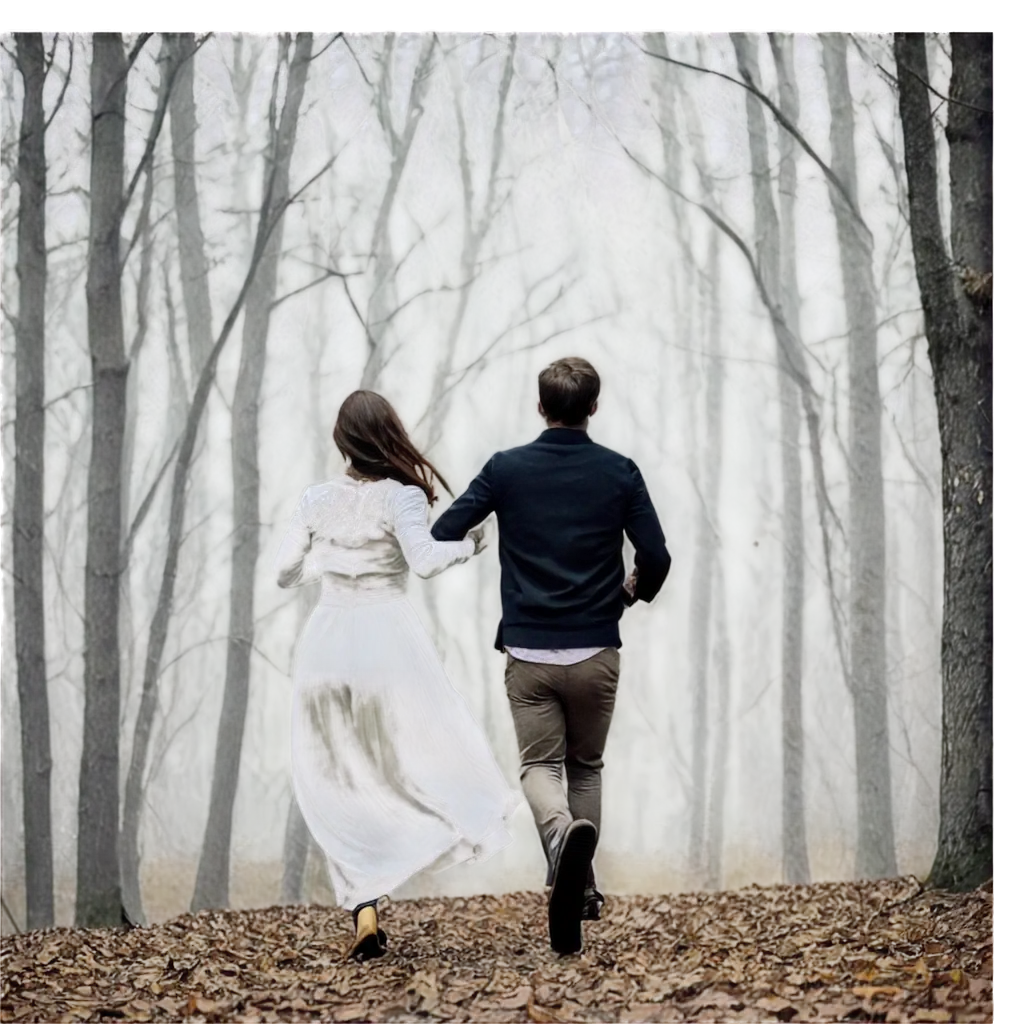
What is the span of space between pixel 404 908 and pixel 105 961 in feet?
7.80

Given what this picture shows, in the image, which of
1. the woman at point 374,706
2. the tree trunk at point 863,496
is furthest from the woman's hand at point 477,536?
the tree trunk at point 863,496

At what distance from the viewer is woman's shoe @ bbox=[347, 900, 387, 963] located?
650cm

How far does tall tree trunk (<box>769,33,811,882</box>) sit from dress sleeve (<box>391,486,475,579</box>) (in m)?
5.14

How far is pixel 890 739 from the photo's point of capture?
1090 cm

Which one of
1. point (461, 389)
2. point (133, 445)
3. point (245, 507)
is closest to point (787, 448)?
point (461, 389)

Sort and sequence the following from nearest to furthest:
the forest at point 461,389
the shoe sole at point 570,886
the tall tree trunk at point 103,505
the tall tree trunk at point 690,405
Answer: the shoe sole at point 570,886
the tall tree trunk at point 103,505
the forest at point 461,389
the tall tree trunk at point 690,405

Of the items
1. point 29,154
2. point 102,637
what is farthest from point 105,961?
point 29,154

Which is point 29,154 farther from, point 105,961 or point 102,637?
point 105,961

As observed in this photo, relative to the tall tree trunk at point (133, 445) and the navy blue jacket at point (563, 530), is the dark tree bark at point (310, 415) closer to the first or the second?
the tall tree trunk at point (133, 445)

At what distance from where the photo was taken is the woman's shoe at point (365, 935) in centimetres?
650

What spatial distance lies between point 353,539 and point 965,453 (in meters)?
3.22

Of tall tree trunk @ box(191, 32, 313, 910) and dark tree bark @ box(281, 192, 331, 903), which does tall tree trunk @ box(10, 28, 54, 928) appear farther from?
dark tree bark @ box(281, 192, 331, 903)

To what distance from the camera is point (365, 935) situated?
6.50 m

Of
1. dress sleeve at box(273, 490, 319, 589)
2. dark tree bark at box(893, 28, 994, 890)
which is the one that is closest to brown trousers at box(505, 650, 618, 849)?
dress sleeve at box(273, 490, 319, 589)
